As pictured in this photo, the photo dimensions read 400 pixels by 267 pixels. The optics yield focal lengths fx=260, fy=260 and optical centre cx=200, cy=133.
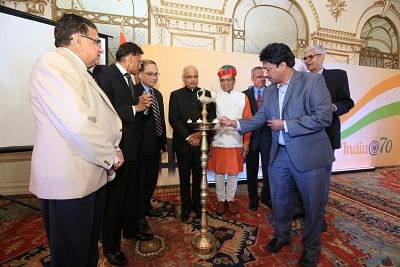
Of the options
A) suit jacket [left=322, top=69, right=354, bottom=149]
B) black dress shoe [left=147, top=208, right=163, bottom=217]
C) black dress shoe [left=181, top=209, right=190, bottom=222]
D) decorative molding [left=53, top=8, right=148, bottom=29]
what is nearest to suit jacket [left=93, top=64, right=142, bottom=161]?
black dress shoe [left=181, top=209, right=190, bottom=222]

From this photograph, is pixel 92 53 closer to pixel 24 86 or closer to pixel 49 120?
pixel 49 120

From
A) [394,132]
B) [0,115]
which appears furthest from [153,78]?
[394,132]

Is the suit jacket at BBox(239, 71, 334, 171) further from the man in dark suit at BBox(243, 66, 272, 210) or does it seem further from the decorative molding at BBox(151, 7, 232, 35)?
the decorative molding at BBox(151, 7, 232, 35)

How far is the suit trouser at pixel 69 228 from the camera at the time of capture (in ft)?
4.08

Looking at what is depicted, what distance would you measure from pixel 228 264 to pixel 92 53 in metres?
1.70

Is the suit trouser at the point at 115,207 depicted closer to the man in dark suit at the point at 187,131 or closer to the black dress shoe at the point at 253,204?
the man in dark suit at the point at 187,131

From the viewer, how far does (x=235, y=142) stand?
278cm

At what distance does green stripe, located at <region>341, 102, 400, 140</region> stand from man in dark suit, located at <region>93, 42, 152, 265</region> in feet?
13.6

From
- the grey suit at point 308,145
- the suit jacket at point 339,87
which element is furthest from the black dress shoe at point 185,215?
the suit jacket at point 339,87

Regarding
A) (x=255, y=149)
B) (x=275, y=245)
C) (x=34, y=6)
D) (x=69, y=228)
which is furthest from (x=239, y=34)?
(x=69, y=228)

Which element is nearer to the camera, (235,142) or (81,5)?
(235,142)

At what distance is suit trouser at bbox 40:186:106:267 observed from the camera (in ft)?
4.08

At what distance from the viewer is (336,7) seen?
16.7 ft

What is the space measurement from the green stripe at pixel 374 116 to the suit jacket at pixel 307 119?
339 cm
